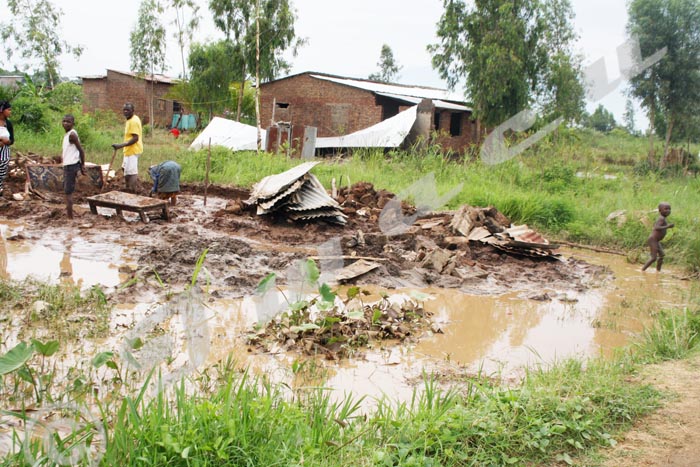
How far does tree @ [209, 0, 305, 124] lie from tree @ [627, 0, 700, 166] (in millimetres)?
12744

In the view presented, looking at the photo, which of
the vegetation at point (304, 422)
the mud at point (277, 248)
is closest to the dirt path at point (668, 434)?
the vegetation at point (304, 422)

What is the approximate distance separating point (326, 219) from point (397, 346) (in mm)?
5022

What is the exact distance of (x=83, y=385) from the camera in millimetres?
3658

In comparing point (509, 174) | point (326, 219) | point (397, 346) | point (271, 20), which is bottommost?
point (397, 346)

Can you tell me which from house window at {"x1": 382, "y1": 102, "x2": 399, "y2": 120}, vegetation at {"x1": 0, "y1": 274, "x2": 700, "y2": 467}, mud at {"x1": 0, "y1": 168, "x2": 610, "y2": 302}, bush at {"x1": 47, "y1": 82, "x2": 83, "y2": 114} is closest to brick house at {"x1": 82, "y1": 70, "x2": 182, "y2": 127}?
bush at {"x1": 47, "y1": 82, "x2": 83, "y2": 114}

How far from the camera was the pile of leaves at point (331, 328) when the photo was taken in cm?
467

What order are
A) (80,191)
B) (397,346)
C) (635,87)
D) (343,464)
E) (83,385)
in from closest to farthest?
(343,464), (83,385), (397,346), (80,191), (635,87)

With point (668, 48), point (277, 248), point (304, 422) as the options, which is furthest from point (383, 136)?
point (304, 422)

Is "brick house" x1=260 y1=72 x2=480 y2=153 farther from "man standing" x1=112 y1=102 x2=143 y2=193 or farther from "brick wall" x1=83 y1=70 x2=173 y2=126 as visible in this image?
"man standing" x1=112 y1=102 x2=143 y2=193

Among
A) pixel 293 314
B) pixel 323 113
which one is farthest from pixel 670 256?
pixel 323 113

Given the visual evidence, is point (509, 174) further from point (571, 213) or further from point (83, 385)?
point (83, 385)

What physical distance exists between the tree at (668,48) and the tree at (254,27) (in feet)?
41.8

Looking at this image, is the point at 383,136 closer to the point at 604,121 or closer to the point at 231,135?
the point at 231,135

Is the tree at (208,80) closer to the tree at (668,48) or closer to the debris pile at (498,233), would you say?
the tree at (668,48)
